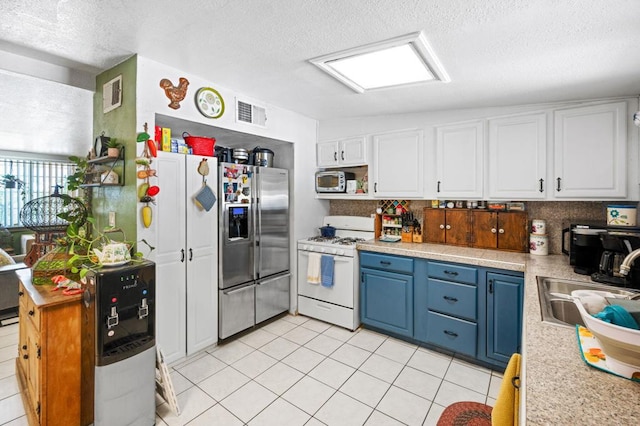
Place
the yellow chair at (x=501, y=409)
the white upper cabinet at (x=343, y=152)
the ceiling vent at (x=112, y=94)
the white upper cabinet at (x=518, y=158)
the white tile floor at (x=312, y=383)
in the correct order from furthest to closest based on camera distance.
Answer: the white upper cabinet at (x=343, y=152) → the white upper cabinet at (x=518, y=158) → the ceiling vent at (x=112, y=94) → the white tile floor at (x=312, y=383) → the yellow chair at (x=501, y=409)

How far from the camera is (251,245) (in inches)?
126

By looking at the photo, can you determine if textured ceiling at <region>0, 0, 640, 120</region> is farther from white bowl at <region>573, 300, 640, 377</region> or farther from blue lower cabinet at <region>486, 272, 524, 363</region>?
blue lower cabinet at <region>486, 272, 524, 363</region>

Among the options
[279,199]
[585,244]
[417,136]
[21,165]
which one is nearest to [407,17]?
[417,136]

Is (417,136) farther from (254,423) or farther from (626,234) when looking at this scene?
(254,423)

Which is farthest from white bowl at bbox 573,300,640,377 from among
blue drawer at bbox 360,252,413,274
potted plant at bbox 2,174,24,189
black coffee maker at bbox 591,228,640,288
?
potted plant at bbox 2,174,24,189

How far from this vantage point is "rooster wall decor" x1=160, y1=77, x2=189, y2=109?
2387mm

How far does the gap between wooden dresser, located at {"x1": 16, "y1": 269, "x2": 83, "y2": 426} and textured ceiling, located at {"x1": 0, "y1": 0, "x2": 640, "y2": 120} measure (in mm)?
1659

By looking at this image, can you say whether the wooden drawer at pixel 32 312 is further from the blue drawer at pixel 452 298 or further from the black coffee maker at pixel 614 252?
the black coffee maker at pixel 614 252

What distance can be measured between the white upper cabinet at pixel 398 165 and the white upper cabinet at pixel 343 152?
0.16 metres

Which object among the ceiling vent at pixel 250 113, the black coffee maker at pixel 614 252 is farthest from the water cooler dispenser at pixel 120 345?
the black coffee maker at pixel 614 252

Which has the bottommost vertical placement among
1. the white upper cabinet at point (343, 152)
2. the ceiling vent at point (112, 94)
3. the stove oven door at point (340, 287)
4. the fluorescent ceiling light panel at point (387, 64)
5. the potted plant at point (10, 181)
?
the stove oven door at point (340, 287)

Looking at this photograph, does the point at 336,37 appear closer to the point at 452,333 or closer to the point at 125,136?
the point at 125,136

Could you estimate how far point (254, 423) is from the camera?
6.47ft

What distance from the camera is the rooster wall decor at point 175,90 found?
2.39m
